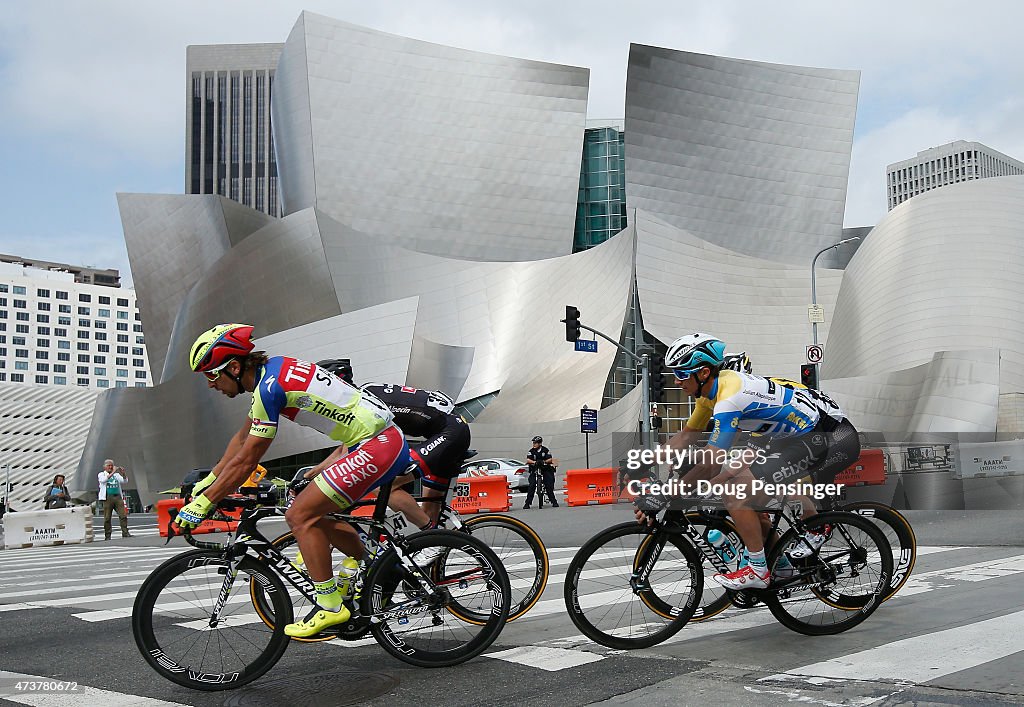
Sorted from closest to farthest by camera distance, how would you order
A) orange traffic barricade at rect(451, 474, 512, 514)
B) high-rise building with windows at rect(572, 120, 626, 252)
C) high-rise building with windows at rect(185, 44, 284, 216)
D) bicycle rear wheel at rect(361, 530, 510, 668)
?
bicycle rear wheel at rect(361, 530, 510, 668), orange traffic barricade at rect(451, 474, 512, 514), high-rise building with windows at rect(572, 120, 626, 252), high-rise building with windows at rect(185, 44, 284, 216)

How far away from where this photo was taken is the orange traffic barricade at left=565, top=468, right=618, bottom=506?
80.6 feet

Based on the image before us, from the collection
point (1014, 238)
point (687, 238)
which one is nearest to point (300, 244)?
point (687, 238)

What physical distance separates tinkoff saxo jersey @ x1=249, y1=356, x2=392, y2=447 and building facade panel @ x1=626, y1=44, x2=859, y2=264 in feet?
167

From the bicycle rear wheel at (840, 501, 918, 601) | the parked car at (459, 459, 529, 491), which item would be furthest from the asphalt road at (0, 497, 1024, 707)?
the parked car at (459, 459, 529, 491)

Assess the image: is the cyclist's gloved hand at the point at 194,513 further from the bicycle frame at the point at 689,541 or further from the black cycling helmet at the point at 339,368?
the bicycle frame at the point at 689,541

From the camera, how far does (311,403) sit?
491 centimetres

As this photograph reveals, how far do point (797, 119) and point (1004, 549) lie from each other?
2006 inches

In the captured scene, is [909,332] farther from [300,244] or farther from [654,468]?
[654,468]

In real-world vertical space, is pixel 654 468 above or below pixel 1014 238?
below

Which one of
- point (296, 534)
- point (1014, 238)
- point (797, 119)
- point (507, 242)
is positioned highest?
point (797, 119)

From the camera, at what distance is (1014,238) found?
3691 cm

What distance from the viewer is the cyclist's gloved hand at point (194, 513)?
4492 millimetres

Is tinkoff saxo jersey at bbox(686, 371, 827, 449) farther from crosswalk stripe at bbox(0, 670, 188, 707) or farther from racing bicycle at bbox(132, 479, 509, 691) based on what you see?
crosswalk stripe at bbox(0, 670, 188, 707)

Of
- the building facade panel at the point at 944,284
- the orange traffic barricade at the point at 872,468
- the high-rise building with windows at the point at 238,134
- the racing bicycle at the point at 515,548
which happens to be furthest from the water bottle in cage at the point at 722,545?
the high-rise building with windows at the point at 238,134
